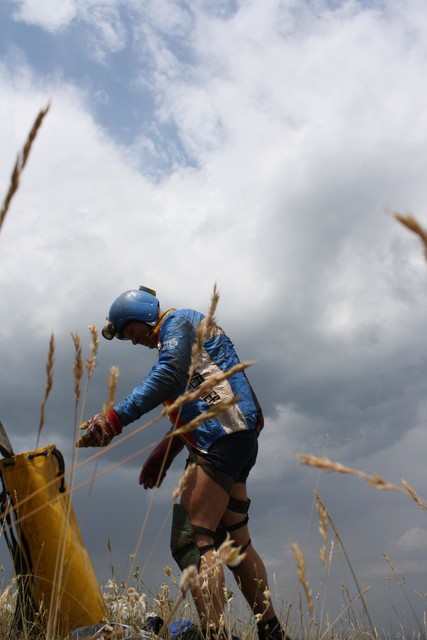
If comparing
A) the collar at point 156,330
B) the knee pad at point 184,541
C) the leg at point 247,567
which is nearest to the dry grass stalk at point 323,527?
the knee pad at point 184,541

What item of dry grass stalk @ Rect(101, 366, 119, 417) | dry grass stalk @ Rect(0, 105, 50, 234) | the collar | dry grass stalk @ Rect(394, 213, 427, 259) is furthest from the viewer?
the collar

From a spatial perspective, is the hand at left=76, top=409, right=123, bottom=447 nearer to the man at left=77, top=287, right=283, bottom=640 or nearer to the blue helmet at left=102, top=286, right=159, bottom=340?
the man at left=77, top=287, right=283, bottom=640

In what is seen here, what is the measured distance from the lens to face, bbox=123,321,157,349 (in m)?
4.00

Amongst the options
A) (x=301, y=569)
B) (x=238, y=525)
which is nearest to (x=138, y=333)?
(x=238, y=525)

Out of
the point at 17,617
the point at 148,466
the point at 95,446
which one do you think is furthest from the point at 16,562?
the point at 148,466

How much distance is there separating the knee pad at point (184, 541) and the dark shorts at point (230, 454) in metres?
0.28

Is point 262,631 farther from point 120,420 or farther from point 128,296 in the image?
point 128,296

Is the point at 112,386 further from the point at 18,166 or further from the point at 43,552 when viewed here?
the point at 43,552

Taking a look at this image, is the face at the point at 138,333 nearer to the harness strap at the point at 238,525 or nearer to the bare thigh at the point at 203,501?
the bare thigh at the point at 203,501

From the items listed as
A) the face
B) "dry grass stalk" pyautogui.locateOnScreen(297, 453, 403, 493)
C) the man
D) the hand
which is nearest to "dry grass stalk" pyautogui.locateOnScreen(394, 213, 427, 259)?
"dry grass stalk" pyautogui.locateOnScreen(297, 453, 403, 493)

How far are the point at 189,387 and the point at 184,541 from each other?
87cm

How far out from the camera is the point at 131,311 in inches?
156

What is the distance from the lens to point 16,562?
3.09 meters

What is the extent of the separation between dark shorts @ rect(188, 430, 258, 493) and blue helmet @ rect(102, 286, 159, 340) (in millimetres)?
984
